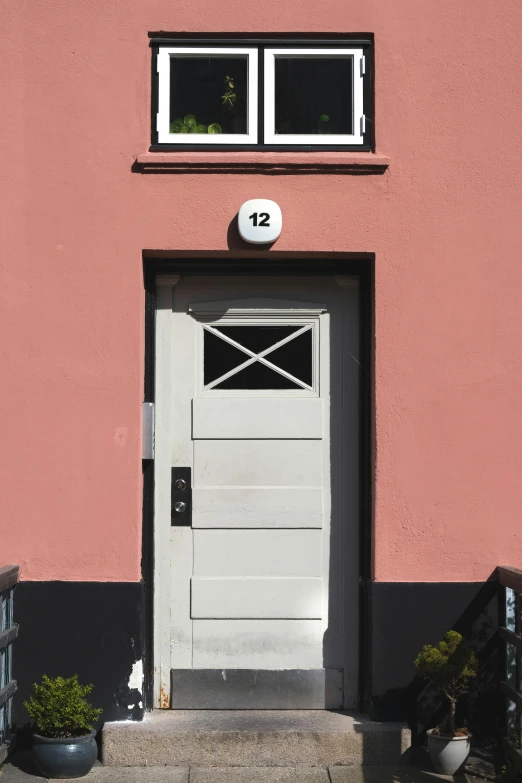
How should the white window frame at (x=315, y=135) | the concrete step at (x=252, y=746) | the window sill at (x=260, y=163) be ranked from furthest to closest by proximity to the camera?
the white window frame at (x=315, y=135)
the window sill at (x=260, y=163)
the concrete step at (x=252, y=746)

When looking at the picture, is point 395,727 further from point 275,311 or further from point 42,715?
point 275,311

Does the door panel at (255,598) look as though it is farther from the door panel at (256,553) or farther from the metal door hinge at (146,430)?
the metal door hinge at (146,430)

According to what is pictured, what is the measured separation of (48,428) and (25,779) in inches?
68.0

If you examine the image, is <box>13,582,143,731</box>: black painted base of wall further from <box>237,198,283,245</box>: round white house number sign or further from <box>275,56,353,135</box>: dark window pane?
<box>275,56,353,135</box>: dark window pane

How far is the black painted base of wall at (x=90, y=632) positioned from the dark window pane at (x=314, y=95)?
103 inches

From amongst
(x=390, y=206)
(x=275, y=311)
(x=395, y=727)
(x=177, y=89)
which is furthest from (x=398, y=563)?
(x=177, y=89)

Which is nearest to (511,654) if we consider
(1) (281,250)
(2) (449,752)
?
(2) (449,752)

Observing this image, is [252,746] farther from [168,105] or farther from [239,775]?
[168,105]

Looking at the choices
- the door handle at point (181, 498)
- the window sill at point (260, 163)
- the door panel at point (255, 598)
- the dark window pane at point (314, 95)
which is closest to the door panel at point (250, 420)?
the door handle at point (181, 498)

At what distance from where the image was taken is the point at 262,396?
570cm

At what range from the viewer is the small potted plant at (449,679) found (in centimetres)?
500

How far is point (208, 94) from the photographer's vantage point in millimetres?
5613

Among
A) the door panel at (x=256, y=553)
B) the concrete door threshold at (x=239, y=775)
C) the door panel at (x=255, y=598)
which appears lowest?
the concrete door threshold at (x=239, y=775)

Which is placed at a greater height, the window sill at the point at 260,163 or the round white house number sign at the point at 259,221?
the window sill at the point at 260,163
